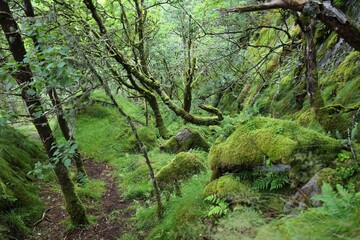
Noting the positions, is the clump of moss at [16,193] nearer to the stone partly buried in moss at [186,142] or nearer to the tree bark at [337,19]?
the stone partly buried in moss at [186,142]

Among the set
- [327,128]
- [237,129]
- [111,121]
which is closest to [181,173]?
[237,129]

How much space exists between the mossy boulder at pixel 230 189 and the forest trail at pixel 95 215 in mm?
2571

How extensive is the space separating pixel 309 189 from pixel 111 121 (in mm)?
14141

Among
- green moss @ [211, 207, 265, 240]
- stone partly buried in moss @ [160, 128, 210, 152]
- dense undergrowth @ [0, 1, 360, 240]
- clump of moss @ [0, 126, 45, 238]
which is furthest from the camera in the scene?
stone partly buried in moss @ [160, 128, 210, 152]

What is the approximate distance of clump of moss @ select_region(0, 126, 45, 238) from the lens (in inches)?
251

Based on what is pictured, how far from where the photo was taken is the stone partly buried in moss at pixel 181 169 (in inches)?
278

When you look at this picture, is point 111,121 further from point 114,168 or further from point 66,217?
point 66,217

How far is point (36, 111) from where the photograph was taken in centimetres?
505

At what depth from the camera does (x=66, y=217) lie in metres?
7.40

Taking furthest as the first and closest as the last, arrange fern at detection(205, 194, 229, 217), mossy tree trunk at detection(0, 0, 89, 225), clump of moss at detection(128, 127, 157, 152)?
1. clump of moss at detection(128, 127, 157, 152)
2. mossy tree trunk at detection(0, 0, 89, 225)
3. fern at detection(205, 194, 229, 217)

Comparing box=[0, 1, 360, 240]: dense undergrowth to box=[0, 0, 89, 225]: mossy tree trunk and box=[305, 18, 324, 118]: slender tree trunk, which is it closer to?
box=[305, 18, 324, 118]: slender tree trunk

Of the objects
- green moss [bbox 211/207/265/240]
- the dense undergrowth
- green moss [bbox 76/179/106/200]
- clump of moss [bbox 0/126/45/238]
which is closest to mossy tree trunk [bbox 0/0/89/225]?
the dense undergrowth

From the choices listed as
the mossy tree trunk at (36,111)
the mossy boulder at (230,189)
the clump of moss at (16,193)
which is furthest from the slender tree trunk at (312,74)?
the clump of moss at (16,193)

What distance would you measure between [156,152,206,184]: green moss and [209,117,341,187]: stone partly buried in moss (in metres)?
1.81
